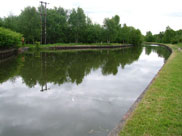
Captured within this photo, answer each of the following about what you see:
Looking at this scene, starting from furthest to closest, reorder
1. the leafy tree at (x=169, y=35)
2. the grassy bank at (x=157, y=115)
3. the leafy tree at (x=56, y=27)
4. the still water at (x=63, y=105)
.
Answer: the leafy tree at (x=169, y=35)
the leafy tree at (x=56, y=27)
the still water at (x=63, y=105)
the grassy bank at (x=157, y=115)

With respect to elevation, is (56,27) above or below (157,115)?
above

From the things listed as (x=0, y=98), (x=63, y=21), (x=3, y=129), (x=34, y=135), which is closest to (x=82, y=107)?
(x=34, y=135)

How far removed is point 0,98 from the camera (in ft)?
24.5

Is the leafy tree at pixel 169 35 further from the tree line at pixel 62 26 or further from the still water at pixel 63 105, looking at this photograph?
the still water at pixel 63 105

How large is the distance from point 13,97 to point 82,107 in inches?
133

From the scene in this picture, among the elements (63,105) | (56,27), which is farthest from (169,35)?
(63,105)

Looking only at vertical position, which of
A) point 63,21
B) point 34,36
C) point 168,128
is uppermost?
point 63,21

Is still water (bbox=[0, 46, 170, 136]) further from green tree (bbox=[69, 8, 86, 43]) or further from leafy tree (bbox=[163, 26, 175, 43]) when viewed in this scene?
leafy tree (bbox=[163, 26, 175, 43])

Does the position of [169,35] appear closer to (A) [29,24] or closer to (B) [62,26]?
(B) [62,26]

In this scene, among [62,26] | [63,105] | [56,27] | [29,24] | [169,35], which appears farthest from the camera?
[169,35]

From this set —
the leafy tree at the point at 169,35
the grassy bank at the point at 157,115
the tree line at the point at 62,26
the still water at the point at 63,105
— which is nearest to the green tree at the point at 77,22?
the tree line at the point at 62,26

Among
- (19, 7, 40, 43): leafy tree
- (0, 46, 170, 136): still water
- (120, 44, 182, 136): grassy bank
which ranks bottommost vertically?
(0, 46, 170, 136): still water

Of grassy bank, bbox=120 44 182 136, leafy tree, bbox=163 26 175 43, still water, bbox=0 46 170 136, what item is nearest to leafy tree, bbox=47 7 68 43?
still water, bbox=0 46 170 136

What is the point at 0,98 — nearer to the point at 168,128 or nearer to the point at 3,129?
the point at 3,129
